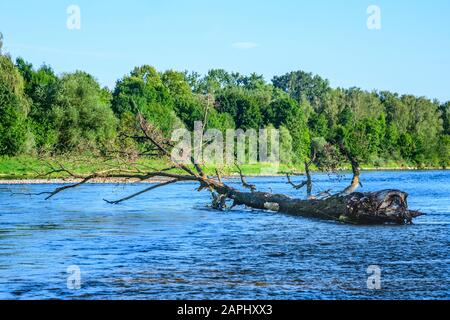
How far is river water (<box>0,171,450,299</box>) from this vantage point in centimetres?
1552

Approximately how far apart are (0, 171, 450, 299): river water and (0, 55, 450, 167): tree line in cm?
493

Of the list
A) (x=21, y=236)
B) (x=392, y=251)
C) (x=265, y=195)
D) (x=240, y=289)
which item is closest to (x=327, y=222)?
(x=265, y=195)

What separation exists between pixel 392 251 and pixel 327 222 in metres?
8.09

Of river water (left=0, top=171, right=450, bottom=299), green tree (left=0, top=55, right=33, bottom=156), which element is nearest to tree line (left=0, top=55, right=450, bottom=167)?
green tree (left=0, top=55, right=33, bottom=156)

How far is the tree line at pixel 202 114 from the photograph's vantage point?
3029 inches

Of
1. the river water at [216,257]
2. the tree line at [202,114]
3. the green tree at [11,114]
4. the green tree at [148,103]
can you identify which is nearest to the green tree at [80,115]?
the tree line at [202,114]

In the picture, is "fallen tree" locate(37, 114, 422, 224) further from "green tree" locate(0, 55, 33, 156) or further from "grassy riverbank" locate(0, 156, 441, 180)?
"green tree" locate(0, 55, 33, 156)

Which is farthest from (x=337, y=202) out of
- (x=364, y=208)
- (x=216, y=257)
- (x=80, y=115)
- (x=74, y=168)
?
(x=80, y=115)

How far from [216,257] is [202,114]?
8716cm

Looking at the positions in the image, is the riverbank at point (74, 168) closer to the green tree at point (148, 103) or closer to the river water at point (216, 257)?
the river water at point (216, 257)

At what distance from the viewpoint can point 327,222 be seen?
2923 cm

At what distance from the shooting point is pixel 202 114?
106938 millimetres

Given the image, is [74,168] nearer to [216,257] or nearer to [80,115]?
[216,257]

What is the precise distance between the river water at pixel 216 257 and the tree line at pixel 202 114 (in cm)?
493
